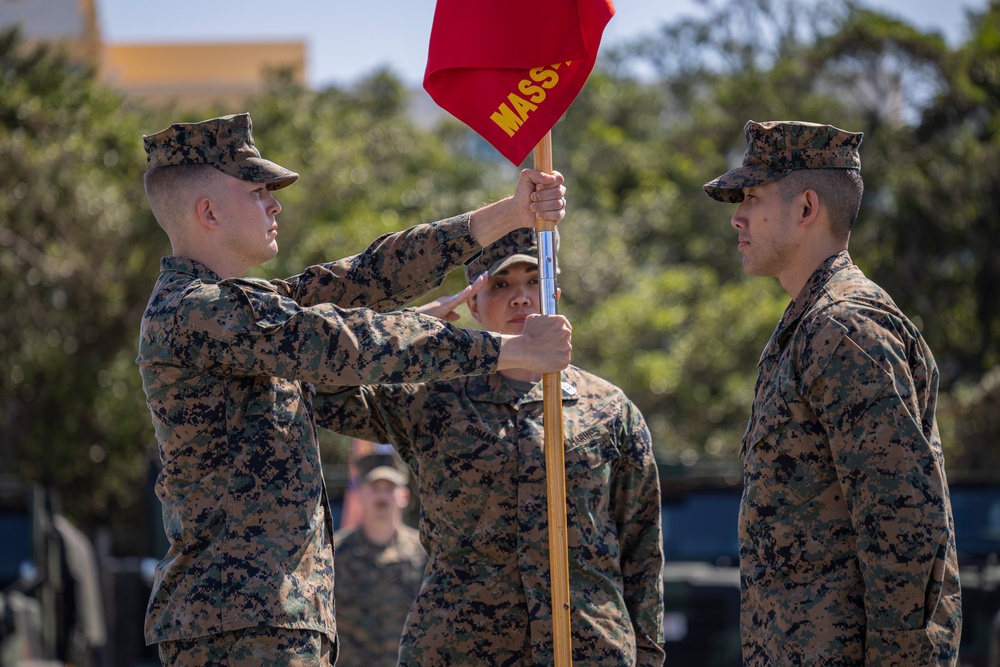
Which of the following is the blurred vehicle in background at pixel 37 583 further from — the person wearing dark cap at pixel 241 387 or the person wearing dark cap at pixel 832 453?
the person wearing dark cap at pixel 832 453

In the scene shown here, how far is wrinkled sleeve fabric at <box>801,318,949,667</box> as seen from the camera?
3.10 m

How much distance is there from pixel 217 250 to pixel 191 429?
55 cm

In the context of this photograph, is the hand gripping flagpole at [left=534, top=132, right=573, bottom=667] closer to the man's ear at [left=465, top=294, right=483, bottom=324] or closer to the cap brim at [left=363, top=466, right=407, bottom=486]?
the man's ear at [left=465, top=294, right=483, bottom=324]

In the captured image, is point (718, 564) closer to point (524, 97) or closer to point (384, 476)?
point (384, 476)

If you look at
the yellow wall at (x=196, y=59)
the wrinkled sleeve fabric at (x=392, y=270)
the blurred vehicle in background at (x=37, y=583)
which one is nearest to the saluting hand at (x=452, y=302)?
the wrinkled sleeve fabric at (x=392, y=270)

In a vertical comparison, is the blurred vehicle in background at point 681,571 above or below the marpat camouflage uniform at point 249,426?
below

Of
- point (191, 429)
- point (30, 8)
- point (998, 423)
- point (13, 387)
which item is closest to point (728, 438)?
point (998, 423)

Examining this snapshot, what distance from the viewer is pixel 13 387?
49.5ft

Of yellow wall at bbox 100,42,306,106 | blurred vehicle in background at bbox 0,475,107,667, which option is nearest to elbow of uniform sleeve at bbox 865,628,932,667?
blurred vehicle in background at bbox 0,475,107,667

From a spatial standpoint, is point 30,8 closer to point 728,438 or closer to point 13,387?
point 13,387

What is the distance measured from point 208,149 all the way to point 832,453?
6.22ft

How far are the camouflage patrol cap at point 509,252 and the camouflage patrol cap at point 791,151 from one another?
2.48 ft

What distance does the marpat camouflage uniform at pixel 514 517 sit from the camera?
150 inches

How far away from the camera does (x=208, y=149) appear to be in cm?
360
